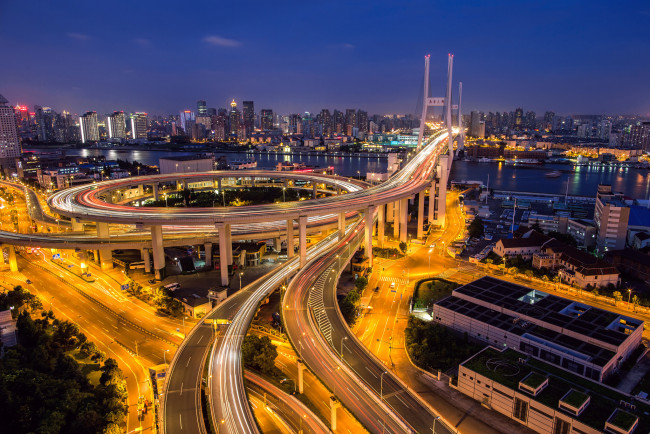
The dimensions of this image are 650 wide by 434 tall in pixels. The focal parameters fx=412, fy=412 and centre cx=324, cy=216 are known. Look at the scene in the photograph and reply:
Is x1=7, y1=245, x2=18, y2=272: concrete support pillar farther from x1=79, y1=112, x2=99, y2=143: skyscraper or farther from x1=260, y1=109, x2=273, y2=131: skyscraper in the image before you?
x1=260, y1=109, x2=273, y2=131: skyscraper

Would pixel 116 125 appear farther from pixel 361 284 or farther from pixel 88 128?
pixel 361 284

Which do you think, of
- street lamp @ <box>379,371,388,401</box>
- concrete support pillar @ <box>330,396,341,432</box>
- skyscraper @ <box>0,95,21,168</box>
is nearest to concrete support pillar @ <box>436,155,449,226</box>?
street lamp @ <box>379,371,388,401</box>

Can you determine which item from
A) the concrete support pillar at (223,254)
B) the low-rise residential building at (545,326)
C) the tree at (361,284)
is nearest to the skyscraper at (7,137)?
the concrete support pillar at (223,254)

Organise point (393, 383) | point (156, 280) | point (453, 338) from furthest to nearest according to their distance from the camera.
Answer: point (156, 280) → point (453, 338) → point (393, 383)

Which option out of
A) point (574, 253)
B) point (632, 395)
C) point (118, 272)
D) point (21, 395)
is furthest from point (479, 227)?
point (21, 395)

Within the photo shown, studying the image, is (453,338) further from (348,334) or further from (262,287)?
(262,287)

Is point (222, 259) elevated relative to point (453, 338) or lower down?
elevated

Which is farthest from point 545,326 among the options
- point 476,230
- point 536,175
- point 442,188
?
point 536,175
